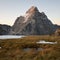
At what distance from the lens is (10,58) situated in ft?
119

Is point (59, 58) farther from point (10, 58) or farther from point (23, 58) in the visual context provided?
point (10, 58)

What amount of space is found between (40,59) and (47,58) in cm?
152

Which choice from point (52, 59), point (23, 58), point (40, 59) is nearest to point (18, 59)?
point (23, 58)

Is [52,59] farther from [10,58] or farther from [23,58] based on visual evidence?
[10,58]

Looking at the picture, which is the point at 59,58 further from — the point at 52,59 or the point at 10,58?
the point at 10,58

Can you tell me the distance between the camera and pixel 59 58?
1393 inches

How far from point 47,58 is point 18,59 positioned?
17.7 feet

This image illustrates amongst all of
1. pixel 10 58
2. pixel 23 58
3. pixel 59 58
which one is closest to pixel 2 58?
pixel 10 58

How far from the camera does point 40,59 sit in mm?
34469

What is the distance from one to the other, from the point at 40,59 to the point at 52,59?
7.33ft

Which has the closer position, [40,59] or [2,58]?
[40,59]

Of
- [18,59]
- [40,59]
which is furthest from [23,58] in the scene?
[40,59]

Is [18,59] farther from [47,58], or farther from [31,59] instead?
[47,58]

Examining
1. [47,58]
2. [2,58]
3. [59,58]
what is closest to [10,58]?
[2,58]
